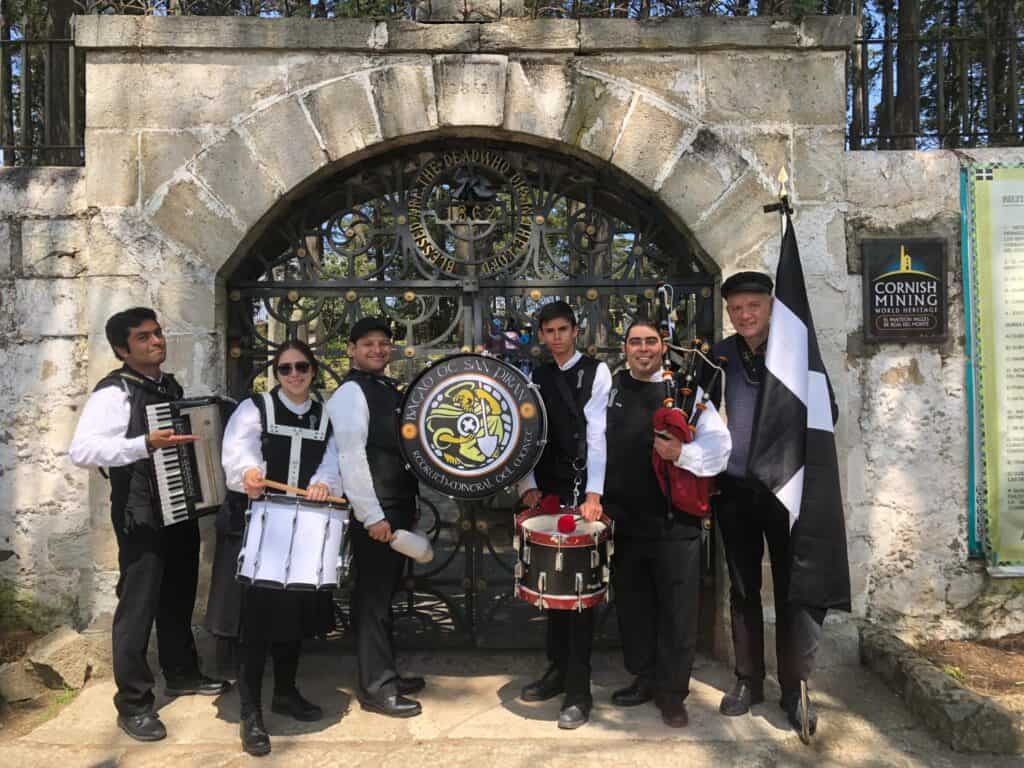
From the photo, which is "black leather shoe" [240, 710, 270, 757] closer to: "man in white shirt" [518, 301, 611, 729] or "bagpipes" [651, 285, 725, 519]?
"man in white shirt" [518, 301, 611, 729]

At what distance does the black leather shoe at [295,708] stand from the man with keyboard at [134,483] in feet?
1.62

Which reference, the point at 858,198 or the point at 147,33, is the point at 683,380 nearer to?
the point at 858,198

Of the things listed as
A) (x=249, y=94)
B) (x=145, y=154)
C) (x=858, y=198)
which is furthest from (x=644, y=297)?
(x=145, y=154)

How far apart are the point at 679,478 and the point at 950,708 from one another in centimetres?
153

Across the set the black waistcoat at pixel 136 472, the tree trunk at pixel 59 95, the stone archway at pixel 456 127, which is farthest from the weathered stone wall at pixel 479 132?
the black waistcoat at pixel 136 472

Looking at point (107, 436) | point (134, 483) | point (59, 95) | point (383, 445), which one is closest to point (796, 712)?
point (383, 445)

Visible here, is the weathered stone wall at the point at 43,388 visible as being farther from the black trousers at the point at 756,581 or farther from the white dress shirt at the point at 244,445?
the black trousers at the point at 756,581

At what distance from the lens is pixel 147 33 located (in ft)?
13.5

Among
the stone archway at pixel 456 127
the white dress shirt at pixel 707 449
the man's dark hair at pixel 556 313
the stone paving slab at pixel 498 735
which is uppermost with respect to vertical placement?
the stone archway at pixel 456 127

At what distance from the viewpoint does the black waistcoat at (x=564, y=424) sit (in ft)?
11.7

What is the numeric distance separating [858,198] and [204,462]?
3723 millimetres

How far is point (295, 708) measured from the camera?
A: 360cm

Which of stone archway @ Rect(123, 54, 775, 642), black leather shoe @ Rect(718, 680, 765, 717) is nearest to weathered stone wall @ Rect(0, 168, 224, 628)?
stone archway @ Rect(123, 54, 775, 642)

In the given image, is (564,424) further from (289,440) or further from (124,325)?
(124,325)
